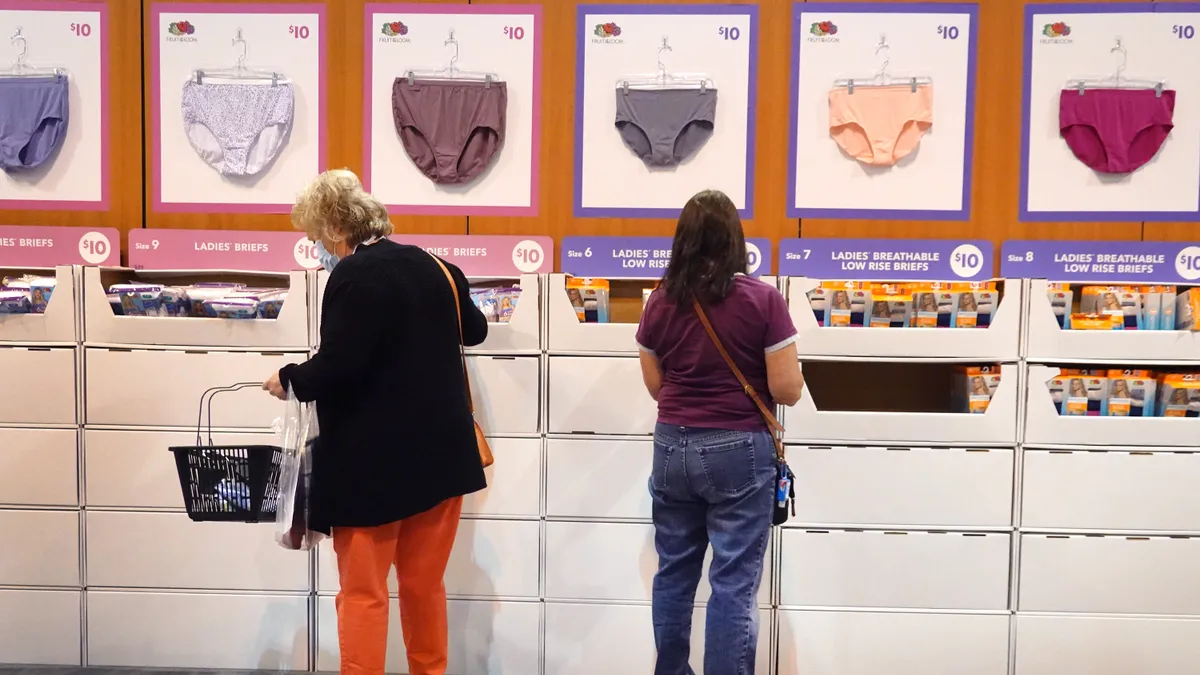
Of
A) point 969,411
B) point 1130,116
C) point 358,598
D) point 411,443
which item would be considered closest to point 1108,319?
point 969,411

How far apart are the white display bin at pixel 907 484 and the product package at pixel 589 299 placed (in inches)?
35.9

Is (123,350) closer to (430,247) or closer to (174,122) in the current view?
(174,122)

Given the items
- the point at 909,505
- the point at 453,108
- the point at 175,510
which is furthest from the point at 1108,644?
the point at 175,510

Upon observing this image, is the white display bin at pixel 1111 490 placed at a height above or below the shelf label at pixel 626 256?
below

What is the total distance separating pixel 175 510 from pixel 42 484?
545mm

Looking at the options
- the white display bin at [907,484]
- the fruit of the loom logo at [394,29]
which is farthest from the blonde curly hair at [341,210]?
the white display bin at [907,484]

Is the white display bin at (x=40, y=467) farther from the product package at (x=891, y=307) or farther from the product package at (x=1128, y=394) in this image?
the product package at (x=1128, y=394)

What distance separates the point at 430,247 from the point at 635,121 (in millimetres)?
996

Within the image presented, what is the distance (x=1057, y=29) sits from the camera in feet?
10.5

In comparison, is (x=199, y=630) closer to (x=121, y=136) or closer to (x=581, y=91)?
(x=121, y=136)

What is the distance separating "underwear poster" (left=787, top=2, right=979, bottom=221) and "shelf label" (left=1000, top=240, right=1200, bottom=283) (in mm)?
283

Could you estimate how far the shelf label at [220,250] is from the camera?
330cm

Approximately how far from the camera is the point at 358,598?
91.3 inches

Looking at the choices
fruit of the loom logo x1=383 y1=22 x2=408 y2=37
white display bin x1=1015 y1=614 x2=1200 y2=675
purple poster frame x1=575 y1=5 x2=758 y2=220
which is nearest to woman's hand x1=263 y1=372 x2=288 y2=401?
purple poster frame x1=575 y1=5 x2=758 y2=220
